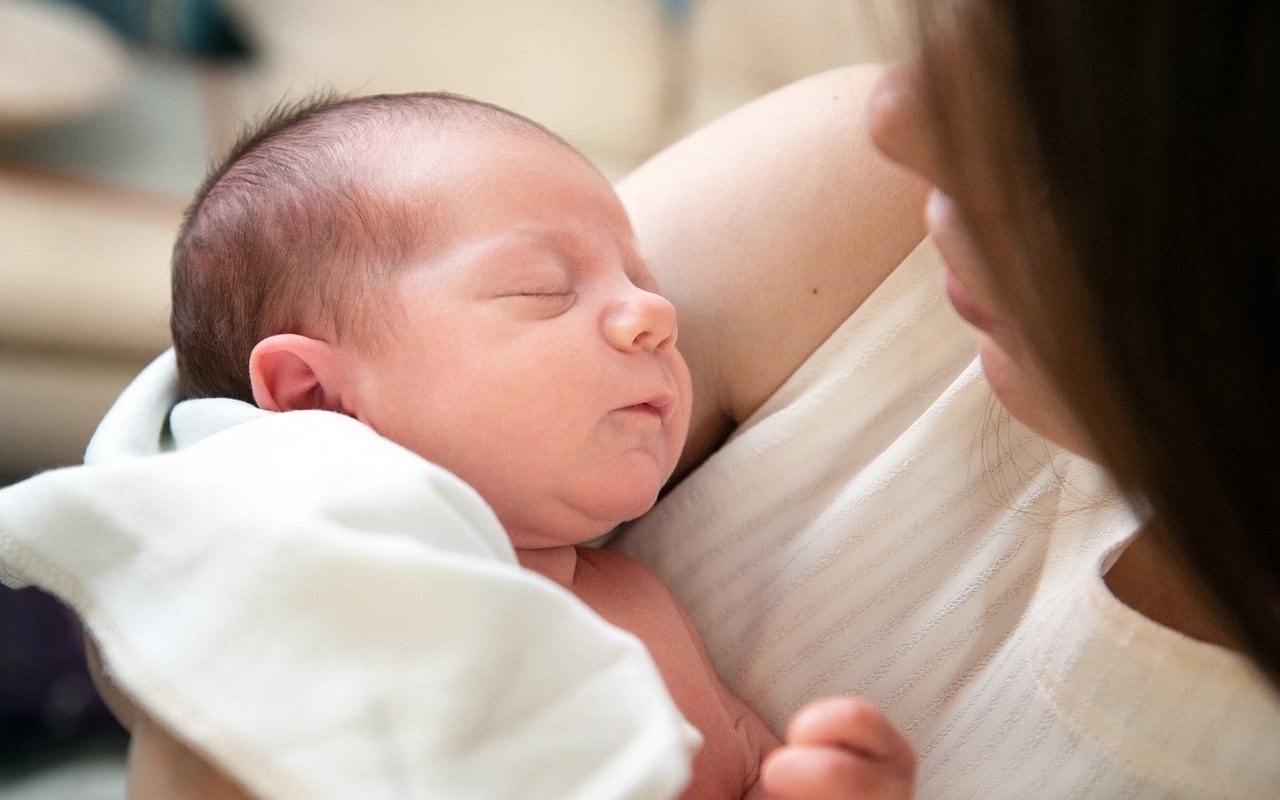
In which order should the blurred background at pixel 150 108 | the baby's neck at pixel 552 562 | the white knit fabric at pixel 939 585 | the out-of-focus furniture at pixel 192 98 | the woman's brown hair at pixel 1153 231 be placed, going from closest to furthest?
the woman's brown hair at pixel 1153 231
the white knit fabric at pixel 939 585
the baby's neck at pixel 552 562
the blurred background at pixel 150 108
the out-of-focus furniture at pixel 192 98

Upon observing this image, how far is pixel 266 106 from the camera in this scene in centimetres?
190

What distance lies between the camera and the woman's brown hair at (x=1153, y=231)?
0.43 m

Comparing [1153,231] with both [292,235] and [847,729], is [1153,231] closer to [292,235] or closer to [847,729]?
[847,729]

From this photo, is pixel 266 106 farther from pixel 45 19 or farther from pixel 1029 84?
pixel 1029 84

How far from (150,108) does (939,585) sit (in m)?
1.69

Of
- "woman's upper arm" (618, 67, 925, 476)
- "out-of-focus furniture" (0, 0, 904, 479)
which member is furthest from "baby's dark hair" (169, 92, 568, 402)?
"out-of-focus furniture" (0, 0, 904, 479)

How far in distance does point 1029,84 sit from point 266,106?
5.49 ft

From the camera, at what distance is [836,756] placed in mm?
515

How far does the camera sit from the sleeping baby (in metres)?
0.71

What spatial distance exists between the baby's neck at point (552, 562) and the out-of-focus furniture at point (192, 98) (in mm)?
706

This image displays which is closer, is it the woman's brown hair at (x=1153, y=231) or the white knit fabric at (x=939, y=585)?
the woman's brown hair at (x=1153, y=231)

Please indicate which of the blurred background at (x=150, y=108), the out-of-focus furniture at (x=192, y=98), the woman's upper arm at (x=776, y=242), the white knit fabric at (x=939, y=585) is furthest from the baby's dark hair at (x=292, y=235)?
the out-of-focus furniture at (x=192, y=98)

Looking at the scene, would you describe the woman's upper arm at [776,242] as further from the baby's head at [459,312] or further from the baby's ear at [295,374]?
the baby's ear at [295,374]

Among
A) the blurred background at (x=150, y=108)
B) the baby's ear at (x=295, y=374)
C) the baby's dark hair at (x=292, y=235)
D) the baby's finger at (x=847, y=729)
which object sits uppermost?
the baby's dark hair at (x=292, y=235)
